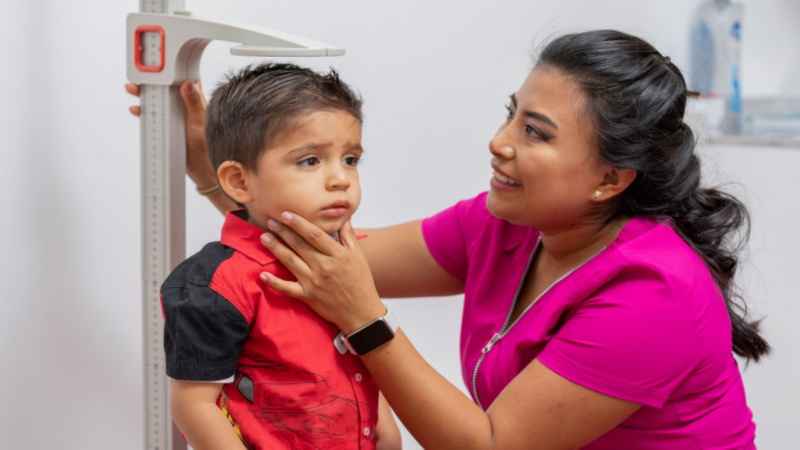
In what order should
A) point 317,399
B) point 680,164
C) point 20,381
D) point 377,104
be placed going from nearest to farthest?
point 317,399
point 680,164
point 20,381
point 377,104

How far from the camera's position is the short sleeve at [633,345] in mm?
1386

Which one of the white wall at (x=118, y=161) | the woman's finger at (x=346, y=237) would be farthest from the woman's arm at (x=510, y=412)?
the white wall at (x=118, y=161)

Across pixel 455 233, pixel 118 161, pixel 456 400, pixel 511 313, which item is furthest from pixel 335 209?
pixel 118 161

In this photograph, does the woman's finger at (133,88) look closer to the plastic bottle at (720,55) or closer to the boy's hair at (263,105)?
the boy's hair at (263,105)

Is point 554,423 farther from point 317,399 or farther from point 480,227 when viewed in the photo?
point 480,227

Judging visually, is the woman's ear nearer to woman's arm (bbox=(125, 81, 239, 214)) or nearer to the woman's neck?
the woman's neck

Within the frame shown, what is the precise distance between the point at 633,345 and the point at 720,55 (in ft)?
5.25

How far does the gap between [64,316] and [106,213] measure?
0.72ft

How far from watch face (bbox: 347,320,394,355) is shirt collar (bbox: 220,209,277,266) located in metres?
0.15

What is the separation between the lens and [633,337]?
54.6 inches

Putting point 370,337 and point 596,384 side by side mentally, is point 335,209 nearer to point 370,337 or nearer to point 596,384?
point 370,337

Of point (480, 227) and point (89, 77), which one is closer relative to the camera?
point (480, 227)

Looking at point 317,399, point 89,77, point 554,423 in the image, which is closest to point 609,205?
point 554,423

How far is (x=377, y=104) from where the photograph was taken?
2312 mm
